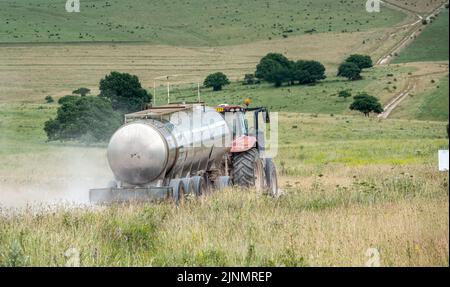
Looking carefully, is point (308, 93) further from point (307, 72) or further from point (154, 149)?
point (154, 149)

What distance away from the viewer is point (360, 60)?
10356 cm

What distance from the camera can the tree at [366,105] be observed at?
8156cm

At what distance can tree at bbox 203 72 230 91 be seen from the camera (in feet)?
294

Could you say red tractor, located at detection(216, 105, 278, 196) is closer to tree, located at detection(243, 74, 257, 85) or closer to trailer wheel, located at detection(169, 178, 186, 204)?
trailer wheel, located at detection(169, 178, 186, 204)

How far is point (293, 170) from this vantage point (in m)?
30.5

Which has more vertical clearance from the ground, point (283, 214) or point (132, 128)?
point (132, 128)

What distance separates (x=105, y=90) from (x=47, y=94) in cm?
2591

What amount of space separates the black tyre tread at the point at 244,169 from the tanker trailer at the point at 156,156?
3.36 ft

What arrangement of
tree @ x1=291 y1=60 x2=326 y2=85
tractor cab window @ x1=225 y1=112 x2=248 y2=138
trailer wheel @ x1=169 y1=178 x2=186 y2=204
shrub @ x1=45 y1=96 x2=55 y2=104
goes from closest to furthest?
trailer wheel @ x1=169 y1=178 x2=186 y2=204, tractor cab window @ x1=225 y1=112 x2=248 y2=138, shrub @ x1=45 y1=96 x2=55 y2=104, tree @ x1=291 y1=60 x2=326 y2=85

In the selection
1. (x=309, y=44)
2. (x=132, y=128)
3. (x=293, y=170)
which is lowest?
(x=293, y=170)

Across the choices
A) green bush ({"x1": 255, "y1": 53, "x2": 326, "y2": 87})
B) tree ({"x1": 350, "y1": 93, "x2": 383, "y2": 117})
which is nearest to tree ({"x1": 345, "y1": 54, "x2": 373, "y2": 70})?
green bush ({"x1": 255, "y1": 53, "x2": 326, "y2": 87})

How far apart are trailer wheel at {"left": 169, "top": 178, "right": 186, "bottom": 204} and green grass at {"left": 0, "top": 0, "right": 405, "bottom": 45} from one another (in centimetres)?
9489
